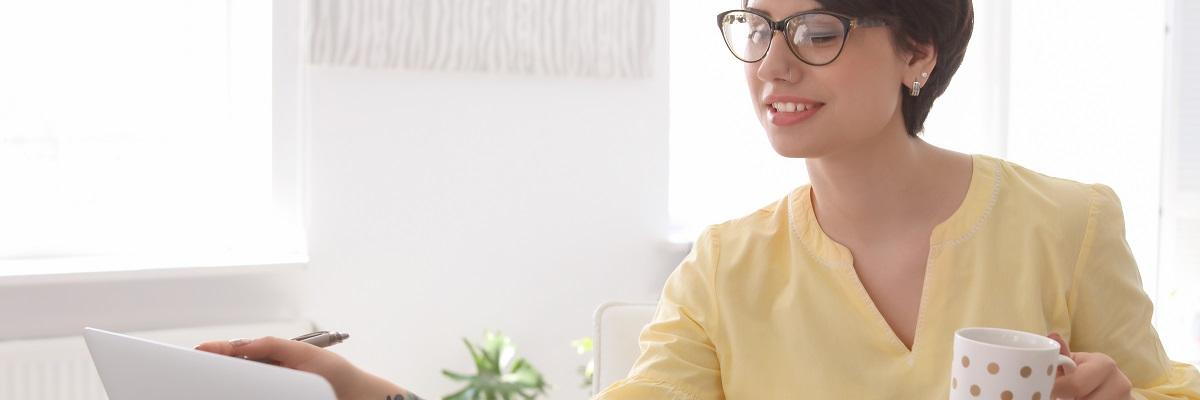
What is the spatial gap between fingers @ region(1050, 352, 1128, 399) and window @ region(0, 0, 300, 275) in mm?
2211

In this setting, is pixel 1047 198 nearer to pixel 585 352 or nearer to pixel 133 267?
pixel 585 352

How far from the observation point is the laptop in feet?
2.55

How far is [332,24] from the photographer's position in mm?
2840

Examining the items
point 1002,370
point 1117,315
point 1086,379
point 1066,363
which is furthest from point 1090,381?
point 1117,315

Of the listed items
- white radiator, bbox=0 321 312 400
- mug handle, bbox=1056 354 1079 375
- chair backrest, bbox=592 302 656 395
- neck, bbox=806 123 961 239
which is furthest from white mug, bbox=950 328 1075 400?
white radiator, bbox=0 321 312 400

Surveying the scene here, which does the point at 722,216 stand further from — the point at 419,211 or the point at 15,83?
the point at 15,83

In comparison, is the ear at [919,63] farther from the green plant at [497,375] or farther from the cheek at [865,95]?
the green plant at [497,375]

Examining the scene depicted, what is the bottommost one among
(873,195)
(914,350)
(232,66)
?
(914,350)

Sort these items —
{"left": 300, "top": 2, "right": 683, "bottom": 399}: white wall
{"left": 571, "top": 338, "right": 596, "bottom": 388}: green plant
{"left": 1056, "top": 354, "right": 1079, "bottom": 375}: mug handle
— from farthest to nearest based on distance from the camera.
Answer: {"left": 571, "top": 338, "right": 596, "bottom": 388}: green plant
{"left": 300, "top": 2, "right": 683, "bottom": 399}: white wall
{"left": 1056, "top": 354, "right": 1079, "bottom": 375}: mug handle

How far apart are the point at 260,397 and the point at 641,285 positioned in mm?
2612

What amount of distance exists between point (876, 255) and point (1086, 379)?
1.37 ft

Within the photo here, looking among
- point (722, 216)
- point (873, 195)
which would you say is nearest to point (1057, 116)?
point (722, 216)

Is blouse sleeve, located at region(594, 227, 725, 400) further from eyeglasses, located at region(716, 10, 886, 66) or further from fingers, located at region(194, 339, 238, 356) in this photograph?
fingers, located at region(194, 339, 238, 356)

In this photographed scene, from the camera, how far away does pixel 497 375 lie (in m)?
3.07
